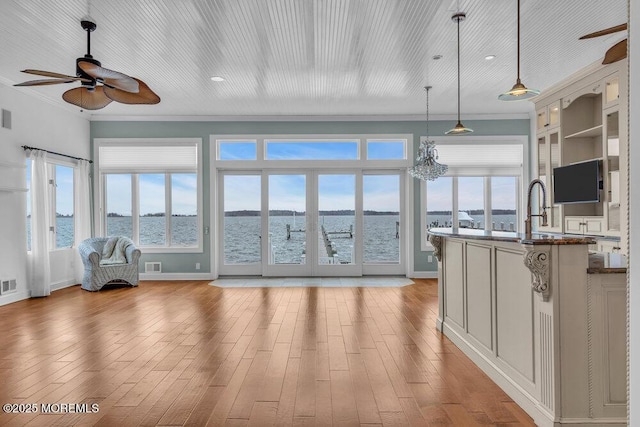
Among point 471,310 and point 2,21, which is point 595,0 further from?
point 2,21

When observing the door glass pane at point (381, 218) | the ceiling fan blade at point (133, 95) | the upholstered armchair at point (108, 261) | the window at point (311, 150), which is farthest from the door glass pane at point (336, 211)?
the ceiling fan blade at point (133, 95)

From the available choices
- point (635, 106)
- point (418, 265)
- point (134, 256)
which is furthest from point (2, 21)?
point (418, 265)

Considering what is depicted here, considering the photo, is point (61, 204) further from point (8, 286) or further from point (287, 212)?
point (287, 212)

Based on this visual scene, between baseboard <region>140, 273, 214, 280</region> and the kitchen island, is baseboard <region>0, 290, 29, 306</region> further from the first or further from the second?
the kitchen island

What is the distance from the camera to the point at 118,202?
775 cm

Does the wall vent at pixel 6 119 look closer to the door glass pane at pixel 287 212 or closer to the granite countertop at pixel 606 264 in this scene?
the door glass pane at pixel 287 212

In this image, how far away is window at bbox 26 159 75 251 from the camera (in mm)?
6668

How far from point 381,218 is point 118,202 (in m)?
5.08

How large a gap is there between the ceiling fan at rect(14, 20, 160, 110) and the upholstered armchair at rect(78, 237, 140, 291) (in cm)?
332

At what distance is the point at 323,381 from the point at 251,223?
5200 millimetres

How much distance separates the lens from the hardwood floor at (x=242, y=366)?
2502mm

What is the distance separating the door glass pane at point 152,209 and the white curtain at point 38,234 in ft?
5.74

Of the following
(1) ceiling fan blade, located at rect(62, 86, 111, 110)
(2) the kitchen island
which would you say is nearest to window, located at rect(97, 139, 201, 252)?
(1) ceiling fan blade, located at rect(62, 86, 111, 110)

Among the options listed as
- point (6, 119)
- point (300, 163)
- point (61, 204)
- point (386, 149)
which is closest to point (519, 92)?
point (386, 149)
